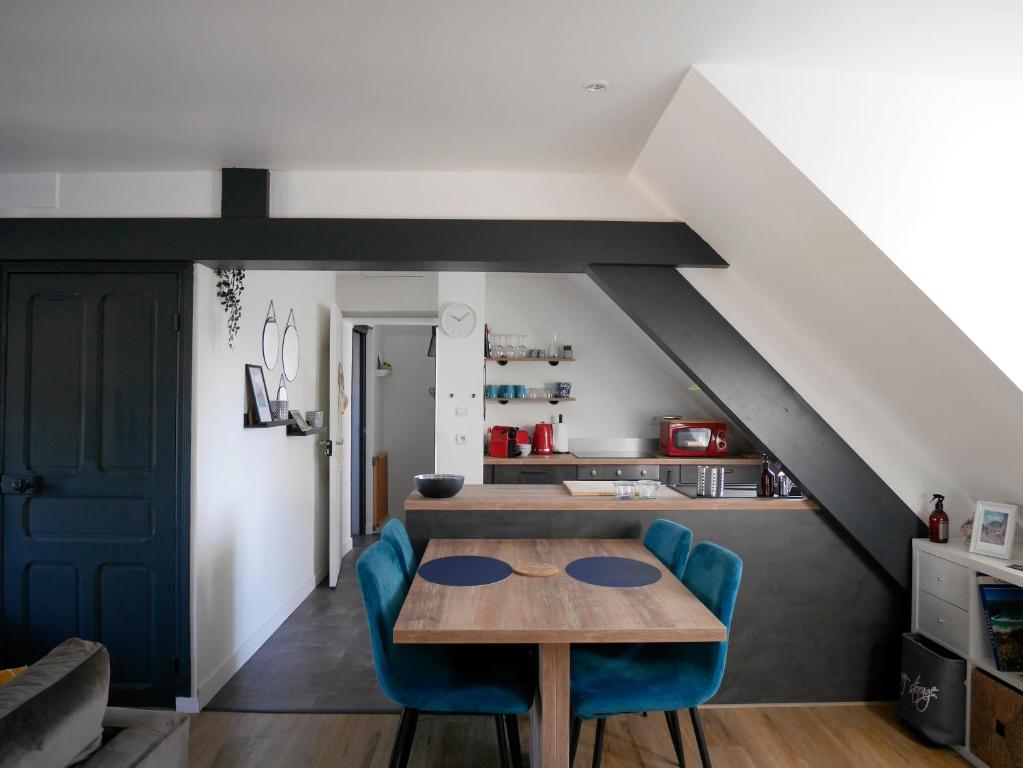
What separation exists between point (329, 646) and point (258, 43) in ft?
9.93

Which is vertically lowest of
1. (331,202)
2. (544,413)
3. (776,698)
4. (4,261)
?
(776,698)

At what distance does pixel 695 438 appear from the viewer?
17.3 ft

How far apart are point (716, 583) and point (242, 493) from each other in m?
2.43

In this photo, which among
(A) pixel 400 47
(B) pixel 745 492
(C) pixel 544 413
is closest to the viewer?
(A) pixel 400 47

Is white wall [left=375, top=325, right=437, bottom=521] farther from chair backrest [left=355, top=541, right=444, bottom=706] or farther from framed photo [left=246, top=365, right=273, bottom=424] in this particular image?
chair backrest [left=355, top=541, right=444, bottom=706]

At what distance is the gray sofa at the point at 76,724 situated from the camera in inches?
45.1

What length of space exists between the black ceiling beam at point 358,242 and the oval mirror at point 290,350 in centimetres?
125

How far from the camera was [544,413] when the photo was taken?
18.9ft

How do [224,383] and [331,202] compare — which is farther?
[224,383]

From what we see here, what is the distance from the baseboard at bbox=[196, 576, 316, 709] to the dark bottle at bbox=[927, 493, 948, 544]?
3369 millimetres

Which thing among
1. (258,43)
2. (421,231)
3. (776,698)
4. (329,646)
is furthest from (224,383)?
(776,698)

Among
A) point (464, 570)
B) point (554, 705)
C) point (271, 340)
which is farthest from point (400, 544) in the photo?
point (271, 340)

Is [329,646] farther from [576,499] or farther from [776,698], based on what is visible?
[776,698]

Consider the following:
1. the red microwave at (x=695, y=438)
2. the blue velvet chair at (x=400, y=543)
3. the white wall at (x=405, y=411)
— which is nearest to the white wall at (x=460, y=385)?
the red microwave at (x=695, y=438)
